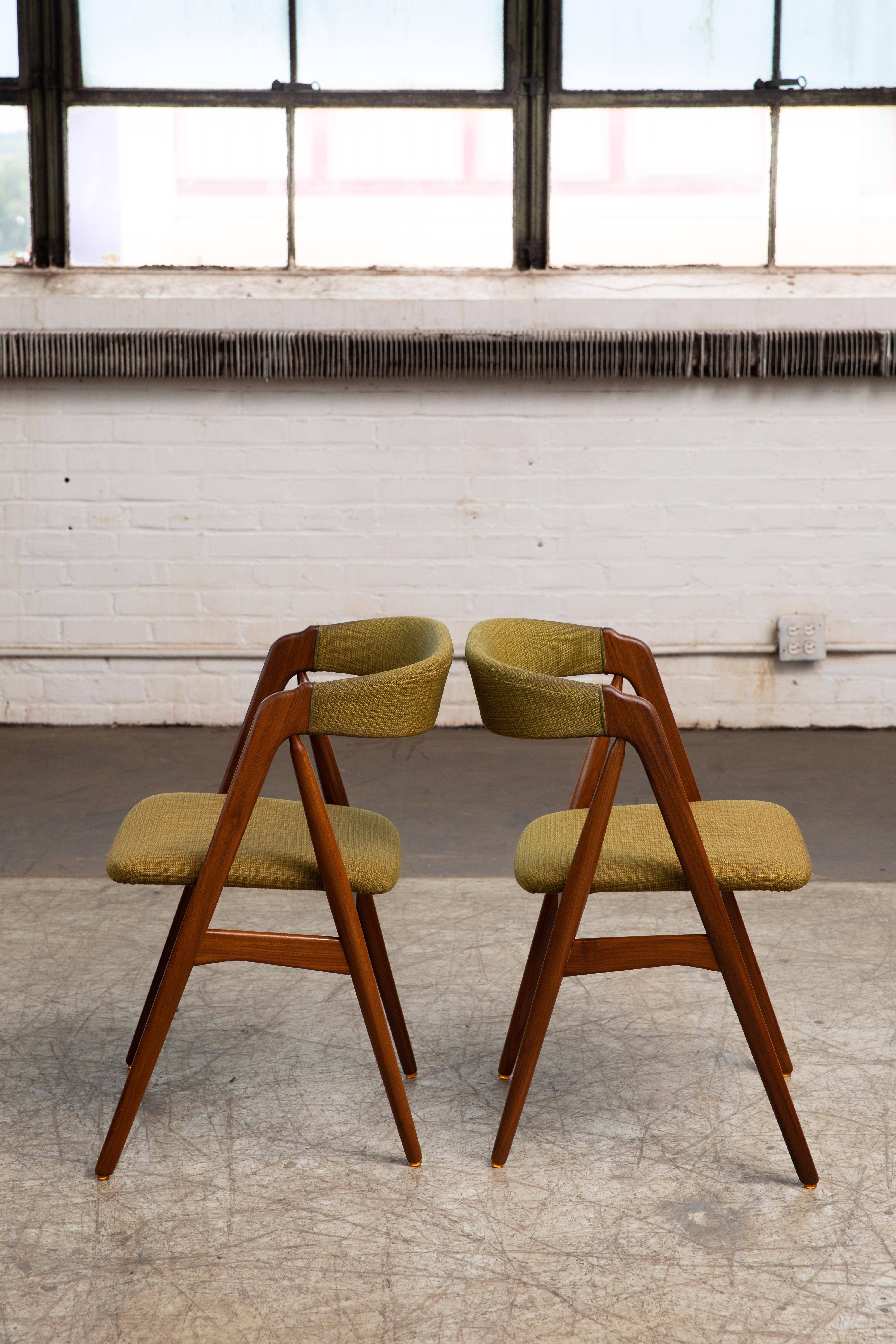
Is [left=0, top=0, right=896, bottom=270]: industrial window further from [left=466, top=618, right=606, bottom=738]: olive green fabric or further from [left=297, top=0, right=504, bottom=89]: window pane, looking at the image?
[left=466, top=618, right=606, bottom=738]: olive green fabric

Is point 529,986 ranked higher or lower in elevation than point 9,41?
lower

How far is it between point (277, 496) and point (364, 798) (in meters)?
1.24

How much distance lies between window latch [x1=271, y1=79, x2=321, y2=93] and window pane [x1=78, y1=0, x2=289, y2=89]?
0.01 meters

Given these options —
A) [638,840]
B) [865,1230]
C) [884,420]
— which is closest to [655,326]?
[884,420]

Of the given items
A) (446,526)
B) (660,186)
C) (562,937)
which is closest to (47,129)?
(446,526)

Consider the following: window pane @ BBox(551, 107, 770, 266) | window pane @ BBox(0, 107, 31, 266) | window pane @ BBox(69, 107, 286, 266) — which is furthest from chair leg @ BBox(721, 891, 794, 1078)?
window pane @ BBox(0, 107, 31, 266)

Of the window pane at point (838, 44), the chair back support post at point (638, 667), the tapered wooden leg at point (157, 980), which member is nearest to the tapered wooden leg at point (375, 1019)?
the tapered wooden leg at point (157, 980)

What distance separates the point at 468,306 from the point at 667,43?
1086 millimetres

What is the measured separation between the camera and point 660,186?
404cm

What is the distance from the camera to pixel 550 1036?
79.1 inches

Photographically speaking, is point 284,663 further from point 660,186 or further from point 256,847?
point 660,186

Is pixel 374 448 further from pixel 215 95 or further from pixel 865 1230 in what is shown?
pixel 865 1230

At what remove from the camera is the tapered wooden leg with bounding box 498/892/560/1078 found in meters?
1.80

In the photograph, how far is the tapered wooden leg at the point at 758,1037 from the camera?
157 centimetres
